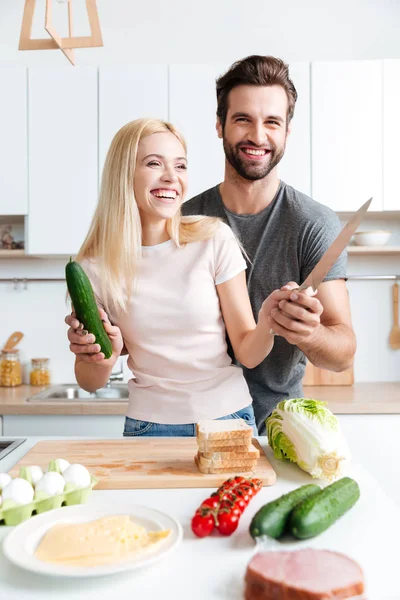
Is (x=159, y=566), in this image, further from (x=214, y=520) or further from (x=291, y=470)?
(x=291, y=470)

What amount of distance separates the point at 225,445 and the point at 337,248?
45 cm

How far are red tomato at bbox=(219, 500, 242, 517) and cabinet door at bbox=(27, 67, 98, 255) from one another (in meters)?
2.11

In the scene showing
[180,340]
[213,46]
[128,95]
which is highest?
[213,46]

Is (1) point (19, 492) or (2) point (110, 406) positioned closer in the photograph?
(1) point (19, 492)

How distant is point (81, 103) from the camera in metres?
2.86

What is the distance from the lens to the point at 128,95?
2.86 metres

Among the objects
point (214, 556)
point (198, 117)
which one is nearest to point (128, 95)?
point (198, 117)

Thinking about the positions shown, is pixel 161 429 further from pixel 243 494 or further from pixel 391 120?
pixel 391 120

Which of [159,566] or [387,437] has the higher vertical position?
[159,566]

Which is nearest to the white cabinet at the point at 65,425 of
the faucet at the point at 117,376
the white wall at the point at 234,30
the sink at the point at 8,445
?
the faucet at the point at 117,376

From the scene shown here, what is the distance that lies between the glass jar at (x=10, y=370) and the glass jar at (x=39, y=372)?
0.07 meters

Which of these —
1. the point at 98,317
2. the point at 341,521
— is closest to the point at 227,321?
the point at 98,317

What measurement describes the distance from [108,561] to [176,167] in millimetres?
1135

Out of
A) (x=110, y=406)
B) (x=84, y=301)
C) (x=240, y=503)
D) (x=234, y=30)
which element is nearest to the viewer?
(x=240, y=503)
